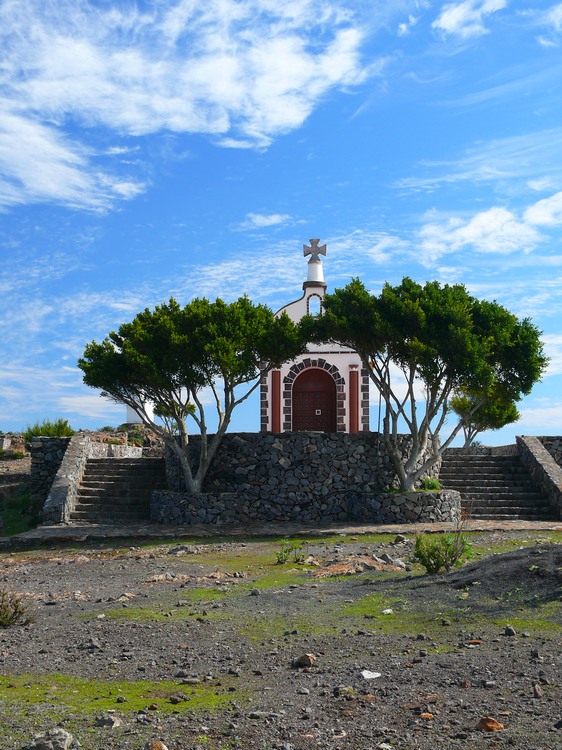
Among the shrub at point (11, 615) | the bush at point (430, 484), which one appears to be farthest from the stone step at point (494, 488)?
the shrub at point (11, 615)

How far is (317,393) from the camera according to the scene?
30.1 metres

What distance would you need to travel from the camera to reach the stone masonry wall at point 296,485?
21.4m

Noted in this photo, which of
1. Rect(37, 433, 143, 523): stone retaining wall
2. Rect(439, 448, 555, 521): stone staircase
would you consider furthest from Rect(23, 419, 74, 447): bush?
Rect(439, 448, 555, 521): stone staircase

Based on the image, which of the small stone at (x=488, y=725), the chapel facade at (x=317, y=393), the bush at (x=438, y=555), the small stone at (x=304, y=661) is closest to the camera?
the small stone at (x=488, y=725)

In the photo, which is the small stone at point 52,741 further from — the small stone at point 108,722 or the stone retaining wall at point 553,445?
the stone retaining wall at point 553,445

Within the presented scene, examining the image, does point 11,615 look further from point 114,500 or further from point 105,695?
point 114,500

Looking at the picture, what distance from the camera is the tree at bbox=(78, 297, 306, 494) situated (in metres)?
21.2

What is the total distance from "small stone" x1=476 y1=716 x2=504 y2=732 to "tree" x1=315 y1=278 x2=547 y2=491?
15.6m

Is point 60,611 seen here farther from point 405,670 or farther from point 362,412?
point 362,412

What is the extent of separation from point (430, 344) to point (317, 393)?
32.4 feet

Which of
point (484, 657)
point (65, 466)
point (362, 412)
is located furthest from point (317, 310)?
point (484, 657)

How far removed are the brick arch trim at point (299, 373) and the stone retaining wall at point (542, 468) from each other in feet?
22.4

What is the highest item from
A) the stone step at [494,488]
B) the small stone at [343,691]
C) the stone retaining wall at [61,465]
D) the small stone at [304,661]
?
the stone retaining wall at [61,465]

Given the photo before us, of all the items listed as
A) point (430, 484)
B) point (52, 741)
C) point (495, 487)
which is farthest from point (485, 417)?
point (52, 741)
